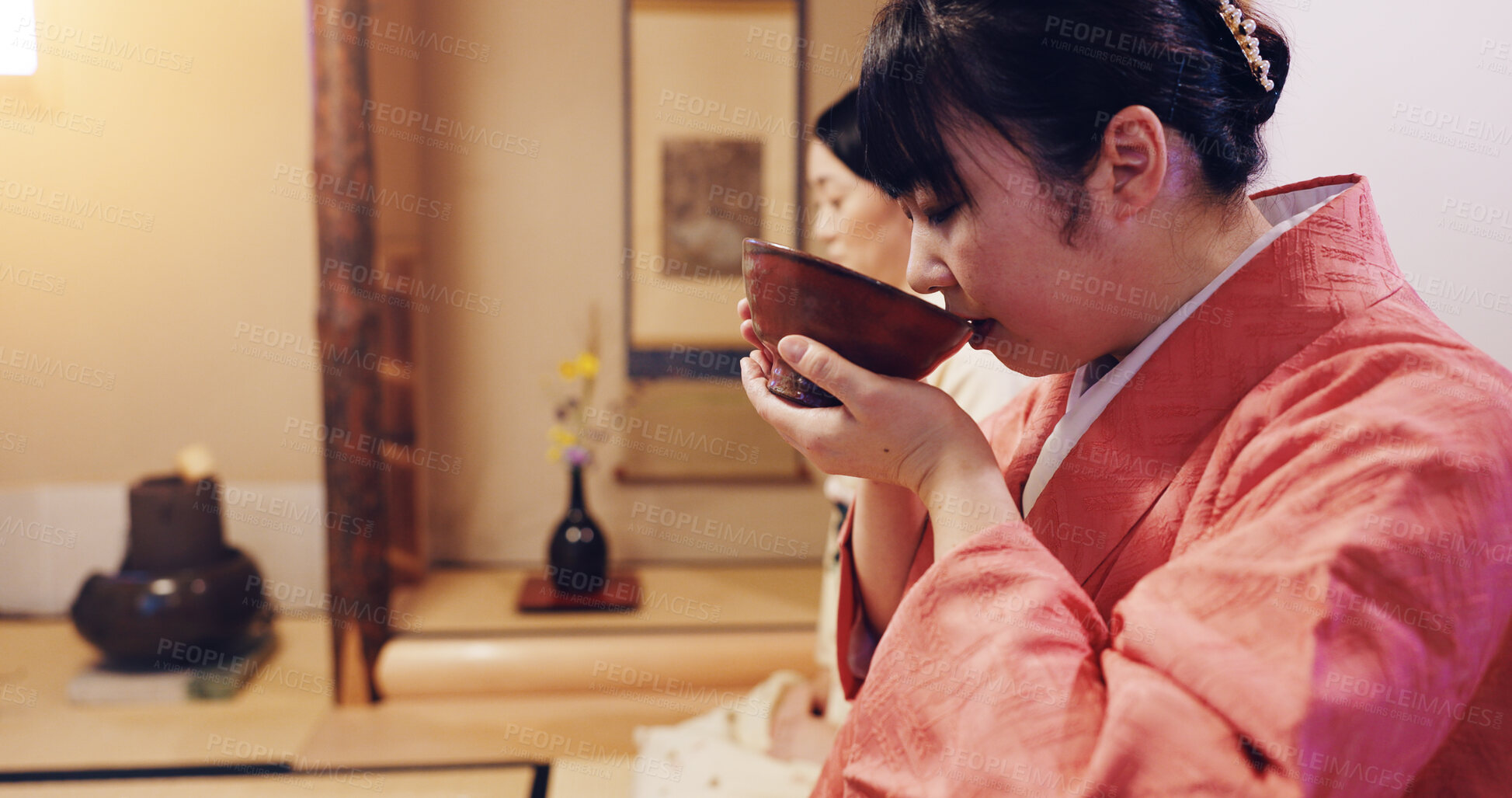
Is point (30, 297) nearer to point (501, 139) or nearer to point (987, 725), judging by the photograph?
point (501, 139)

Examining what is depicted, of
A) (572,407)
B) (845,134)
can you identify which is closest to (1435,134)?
(845,134)

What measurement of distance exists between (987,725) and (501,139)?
276 centimetres

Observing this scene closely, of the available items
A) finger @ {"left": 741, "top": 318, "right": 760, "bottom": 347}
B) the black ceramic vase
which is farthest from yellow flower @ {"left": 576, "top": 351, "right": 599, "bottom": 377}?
finger @ {"left": 741, "top": 318, "right": 760, "bottom": 347}

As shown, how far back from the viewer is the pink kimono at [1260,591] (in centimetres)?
55

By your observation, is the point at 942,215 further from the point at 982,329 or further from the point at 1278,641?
the point at 1278,641

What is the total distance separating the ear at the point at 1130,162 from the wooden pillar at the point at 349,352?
222 centimetres

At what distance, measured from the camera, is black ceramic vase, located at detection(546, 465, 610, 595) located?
2898mm

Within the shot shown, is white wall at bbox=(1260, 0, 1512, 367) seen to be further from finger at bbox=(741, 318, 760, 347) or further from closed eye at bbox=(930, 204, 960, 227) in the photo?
finger at bbox=(741, 318, 760, 347)

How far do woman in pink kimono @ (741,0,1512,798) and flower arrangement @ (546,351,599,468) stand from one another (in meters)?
2.14

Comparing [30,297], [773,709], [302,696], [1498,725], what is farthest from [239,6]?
[1498,725]

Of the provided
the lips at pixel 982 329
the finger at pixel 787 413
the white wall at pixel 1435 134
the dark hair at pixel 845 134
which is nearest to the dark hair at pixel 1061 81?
the lips at pixel 982 329

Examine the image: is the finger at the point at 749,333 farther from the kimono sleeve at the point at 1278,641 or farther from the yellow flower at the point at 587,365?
the yellow flower at the point at 587,365

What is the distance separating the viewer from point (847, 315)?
754mm

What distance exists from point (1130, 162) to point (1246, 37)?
156mm
